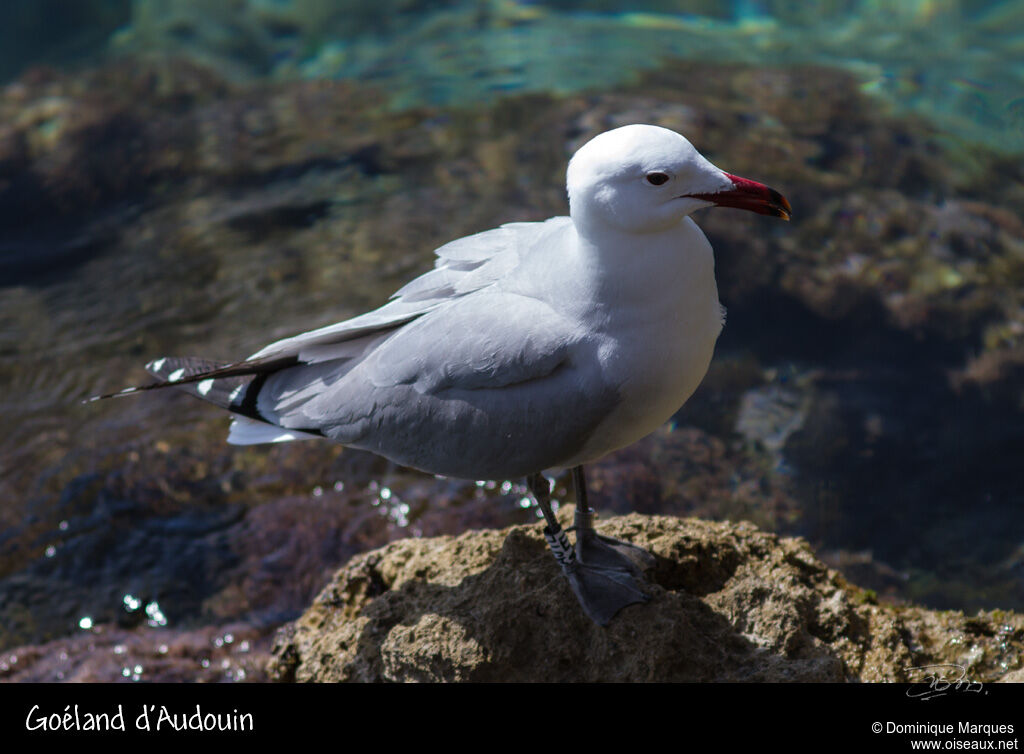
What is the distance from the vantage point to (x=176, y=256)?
26.2ft

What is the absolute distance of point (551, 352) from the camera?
9.65 feet

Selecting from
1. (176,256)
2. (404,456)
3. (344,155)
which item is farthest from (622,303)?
(344,155)

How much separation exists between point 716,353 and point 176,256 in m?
4.69

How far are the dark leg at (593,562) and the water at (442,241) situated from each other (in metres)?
1.93

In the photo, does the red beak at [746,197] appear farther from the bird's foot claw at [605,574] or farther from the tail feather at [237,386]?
the tail feather at [237,386]

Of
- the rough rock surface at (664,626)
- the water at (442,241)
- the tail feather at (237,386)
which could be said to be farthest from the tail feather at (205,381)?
the water at (442,241)

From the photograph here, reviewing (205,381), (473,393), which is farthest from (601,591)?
(205,381)

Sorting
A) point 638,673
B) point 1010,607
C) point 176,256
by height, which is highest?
point 638,673
